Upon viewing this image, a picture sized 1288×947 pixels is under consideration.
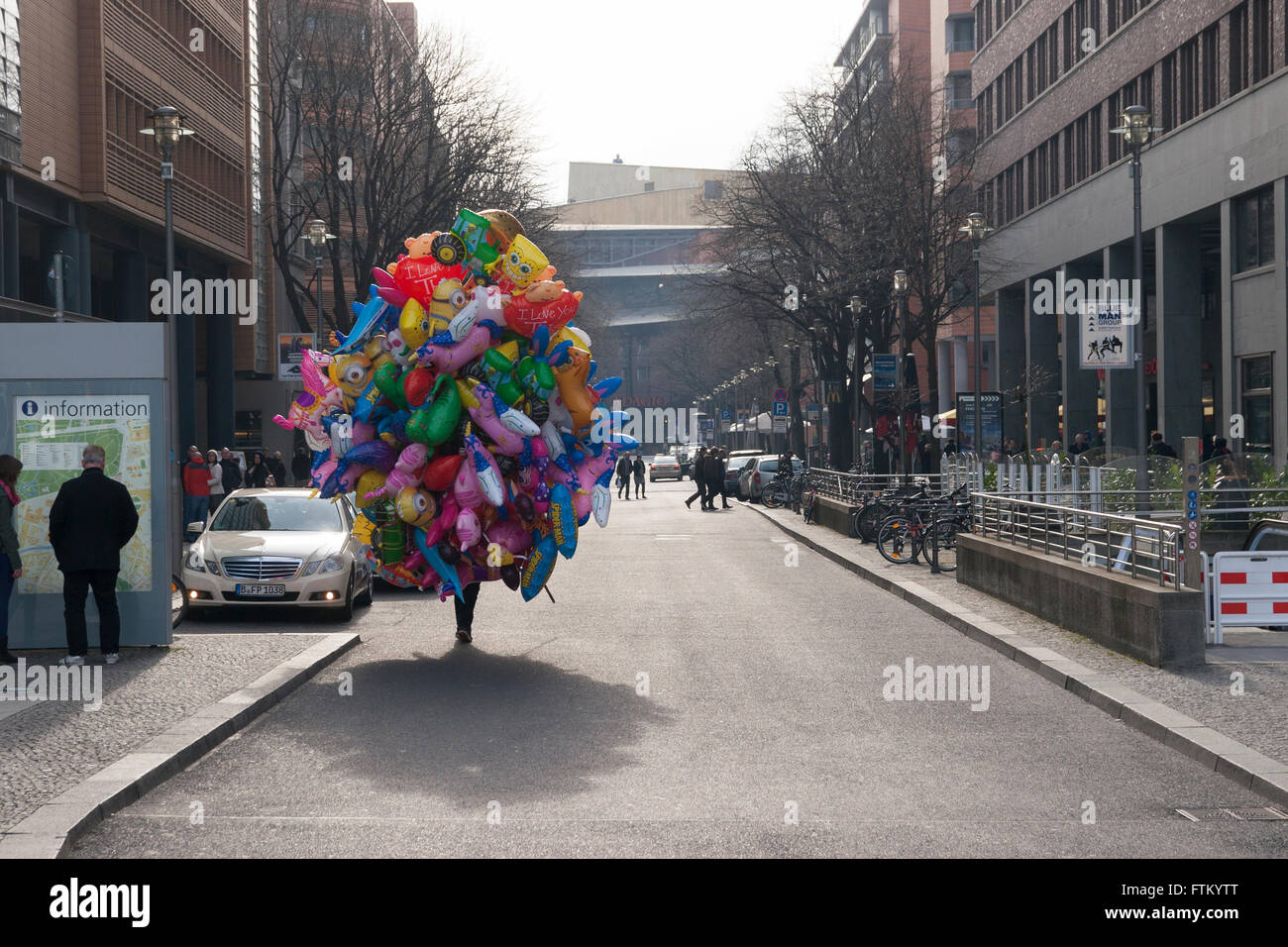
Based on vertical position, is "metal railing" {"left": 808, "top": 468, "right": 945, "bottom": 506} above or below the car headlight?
above

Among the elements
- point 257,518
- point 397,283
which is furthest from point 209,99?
point 397,283

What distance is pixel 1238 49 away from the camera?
115 feet

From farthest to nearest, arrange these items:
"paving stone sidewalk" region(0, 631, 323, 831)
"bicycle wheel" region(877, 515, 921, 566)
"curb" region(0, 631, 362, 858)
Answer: "bicycle wheel" region(877, 515, 921, 566) → "paving stone sidewalk" region(0, 631, 323, 831) → "curb" region(0, 631, 362, 858)

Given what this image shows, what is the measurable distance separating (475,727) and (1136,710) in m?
4.10

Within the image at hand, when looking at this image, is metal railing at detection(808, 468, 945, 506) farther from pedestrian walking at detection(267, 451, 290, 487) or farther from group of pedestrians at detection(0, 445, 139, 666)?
group of pedestrians at detection(0, 445, 139, 666)

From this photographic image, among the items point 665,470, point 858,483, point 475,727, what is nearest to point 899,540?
→ point 858,483

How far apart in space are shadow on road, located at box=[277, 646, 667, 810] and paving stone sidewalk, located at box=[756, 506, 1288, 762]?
11.1 ft

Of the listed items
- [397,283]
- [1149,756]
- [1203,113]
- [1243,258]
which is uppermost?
[1203,113]

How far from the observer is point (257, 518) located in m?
17.9

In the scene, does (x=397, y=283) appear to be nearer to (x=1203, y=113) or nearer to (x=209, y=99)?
(x=1203, y=113)

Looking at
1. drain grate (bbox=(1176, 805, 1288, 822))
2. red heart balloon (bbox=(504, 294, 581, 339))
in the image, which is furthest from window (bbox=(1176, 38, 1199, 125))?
drain grate (bbox=(1176, 805, 1288, 822))

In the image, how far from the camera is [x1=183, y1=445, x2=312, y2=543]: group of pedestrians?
95.4 ft

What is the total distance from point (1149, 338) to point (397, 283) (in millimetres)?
37231

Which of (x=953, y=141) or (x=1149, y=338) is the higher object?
(x=953, y=141)
